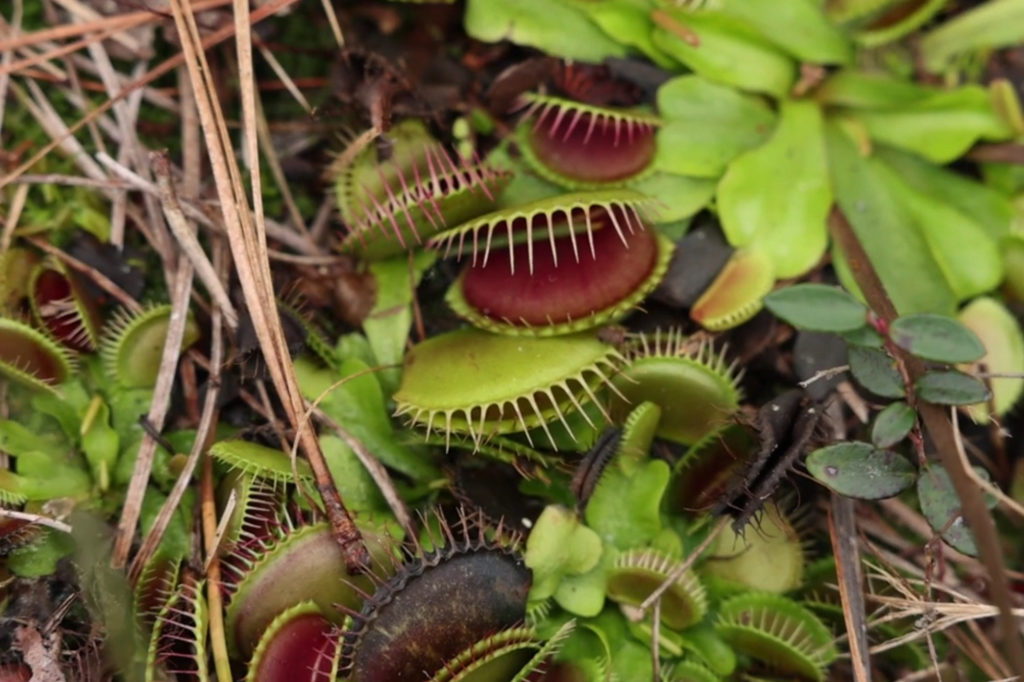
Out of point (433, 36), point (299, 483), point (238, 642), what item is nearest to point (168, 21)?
point (433, 36)

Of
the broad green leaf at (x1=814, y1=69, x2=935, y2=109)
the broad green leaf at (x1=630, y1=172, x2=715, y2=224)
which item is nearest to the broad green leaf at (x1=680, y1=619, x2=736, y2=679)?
the broad green leaf at (x1=630, y1=172, x2=715, y2=224)

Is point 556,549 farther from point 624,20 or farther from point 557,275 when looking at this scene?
point 624,20

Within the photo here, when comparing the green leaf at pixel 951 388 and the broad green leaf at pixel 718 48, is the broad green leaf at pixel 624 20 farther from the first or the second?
the green leaf at pixel 951 388

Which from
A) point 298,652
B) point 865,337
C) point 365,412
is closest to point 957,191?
point 865,337

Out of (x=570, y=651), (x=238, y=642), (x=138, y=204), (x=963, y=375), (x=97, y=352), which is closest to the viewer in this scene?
(x=963, y=375)

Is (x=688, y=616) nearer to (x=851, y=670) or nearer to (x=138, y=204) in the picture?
(x=851, y=670)
